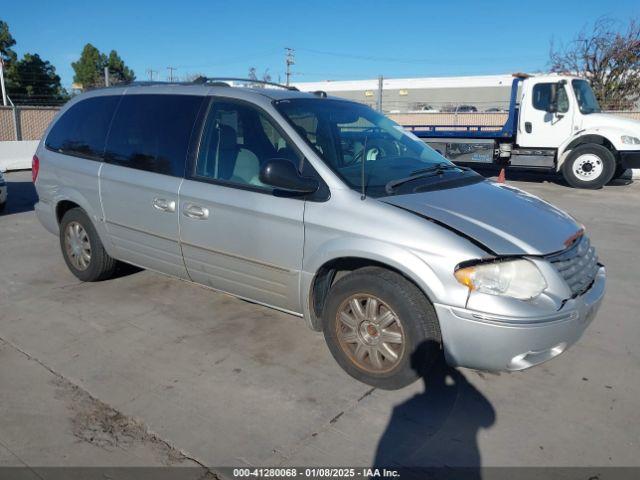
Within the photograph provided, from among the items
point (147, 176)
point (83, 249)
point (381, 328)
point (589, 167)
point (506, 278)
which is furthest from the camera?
point (589, 167)

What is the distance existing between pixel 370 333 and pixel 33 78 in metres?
40.8

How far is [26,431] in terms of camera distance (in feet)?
9.37

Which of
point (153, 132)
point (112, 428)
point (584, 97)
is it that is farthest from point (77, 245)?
point (584, 97)

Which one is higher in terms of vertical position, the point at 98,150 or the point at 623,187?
the point at 98,150

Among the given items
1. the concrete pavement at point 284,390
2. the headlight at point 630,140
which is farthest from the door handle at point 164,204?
the headlight at point 630,140

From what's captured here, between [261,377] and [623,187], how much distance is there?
40.8 feet

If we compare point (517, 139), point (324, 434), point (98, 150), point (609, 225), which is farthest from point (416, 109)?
point (324, 434)

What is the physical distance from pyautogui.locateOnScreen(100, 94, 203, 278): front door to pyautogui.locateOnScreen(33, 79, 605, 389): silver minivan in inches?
0.6

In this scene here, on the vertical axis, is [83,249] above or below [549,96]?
below

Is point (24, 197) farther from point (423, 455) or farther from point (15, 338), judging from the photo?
point (423, 455)

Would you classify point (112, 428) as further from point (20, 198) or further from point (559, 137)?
point (559, 137)

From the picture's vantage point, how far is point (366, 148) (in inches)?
150

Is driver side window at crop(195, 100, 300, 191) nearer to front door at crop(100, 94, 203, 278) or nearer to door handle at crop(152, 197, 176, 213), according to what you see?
front door at crop(100, 94, 203, 278)

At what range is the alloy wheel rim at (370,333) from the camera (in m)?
3.13
